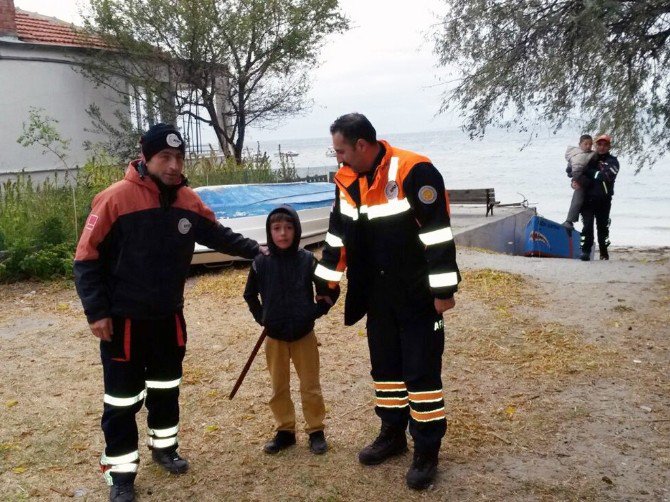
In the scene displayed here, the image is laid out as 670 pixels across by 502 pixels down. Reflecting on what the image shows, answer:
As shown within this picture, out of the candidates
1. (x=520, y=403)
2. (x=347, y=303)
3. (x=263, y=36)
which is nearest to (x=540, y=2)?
(x=520, y=403)

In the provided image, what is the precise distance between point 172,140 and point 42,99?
Result: 53.0 ft

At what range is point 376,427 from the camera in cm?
468

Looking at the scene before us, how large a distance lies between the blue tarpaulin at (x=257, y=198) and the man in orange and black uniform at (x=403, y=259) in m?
6.82

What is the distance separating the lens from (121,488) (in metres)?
3.74

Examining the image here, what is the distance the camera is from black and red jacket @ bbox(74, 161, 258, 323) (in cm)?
355

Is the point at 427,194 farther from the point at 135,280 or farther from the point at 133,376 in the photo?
the point at 133,376

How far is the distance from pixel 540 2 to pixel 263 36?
11.9m

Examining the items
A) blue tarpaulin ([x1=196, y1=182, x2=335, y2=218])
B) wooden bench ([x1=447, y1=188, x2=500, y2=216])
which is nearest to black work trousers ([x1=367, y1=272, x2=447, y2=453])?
blue tarpaulin ([x1=196, y1=182, x2=335, y2=218])

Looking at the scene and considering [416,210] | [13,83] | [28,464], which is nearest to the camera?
[416,210]

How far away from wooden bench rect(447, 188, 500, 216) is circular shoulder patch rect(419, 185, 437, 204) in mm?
14827

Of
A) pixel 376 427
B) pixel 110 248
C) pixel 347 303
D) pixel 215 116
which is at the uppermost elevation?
pixel 215 116

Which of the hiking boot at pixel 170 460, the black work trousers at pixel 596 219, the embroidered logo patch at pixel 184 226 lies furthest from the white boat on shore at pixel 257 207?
the embroidered logo patch at pixel 184 226

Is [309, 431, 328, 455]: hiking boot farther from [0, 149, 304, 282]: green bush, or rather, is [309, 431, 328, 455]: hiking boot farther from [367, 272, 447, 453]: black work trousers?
[0, 149, 304, 282]: green bush

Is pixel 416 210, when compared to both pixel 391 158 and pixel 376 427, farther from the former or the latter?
pixel 376 427
